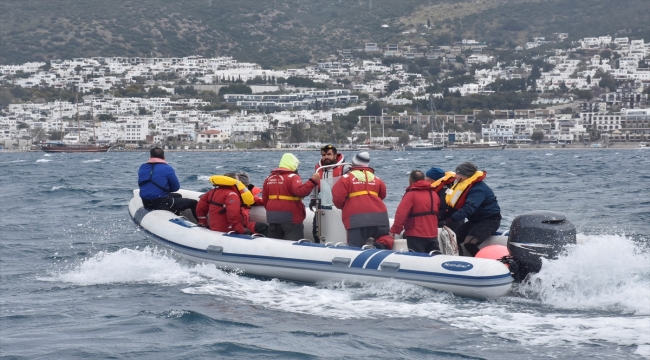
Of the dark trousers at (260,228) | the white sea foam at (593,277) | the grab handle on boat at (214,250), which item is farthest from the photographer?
the dark trousers at (260,228)

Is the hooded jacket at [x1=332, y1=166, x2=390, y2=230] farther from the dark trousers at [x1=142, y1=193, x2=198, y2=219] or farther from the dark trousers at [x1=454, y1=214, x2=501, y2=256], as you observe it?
Result: the dark trousers at [x1=142, y1=193, x2=198, y2=219]

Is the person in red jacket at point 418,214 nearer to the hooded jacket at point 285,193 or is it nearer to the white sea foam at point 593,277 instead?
the hooded jacket at point 285,193

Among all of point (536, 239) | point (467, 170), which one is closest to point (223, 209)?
point (467, 170)

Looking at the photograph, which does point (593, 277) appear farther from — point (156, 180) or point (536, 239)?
point (156, 180)

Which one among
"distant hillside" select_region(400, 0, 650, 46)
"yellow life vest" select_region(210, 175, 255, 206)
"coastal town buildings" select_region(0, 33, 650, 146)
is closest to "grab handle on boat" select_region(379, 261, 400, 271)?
"yellow life vest" select_region(210, 175, 255, 206)

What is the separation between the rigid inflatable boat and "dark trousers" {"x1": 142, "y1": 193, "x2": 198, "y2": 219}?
166 mm

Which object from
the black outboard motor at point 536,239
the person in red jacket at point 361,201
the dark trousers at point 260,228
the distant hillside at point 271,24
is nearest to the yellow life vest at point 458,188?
the person in red jacket at point 361,201

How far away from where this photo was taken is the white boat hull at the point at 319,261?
873cm

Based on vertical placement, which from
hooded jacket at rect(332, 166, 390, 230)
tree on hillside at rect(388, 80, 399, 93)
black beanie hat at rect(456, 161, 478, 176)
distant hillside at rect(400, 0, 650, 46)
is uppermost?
distant hillside at rect(400, 0, 650, 46)

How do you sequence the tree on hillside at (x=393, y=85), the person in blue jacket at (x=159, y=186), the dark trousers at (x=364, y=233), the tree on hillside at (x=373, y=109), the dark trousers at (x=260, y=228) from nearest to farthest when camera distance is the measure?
the dark trousers at (x=364, y=233) → the dark trousers at (x=260, y=228) → the person in blue jacket at (x=159, y=186) → the tree on hillside at (x=373, y=109) → the tree on hillside at (x=393, y=85)

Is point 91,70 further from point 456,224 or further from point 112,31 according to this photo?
point 456,224

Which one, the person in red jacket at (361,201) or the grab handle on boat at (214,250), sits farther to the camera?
the grab handle on boat at (214,250)

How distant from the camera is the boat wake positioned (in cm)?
749

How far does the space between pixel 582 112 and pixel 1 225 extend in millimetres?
116922
